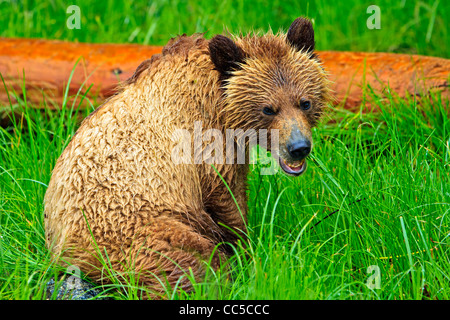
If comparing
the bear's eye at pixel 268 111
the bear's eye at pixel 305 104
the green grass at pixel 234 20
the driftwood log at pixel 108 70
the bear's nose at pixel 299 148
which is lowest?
the bear's nose at pixel 299 148

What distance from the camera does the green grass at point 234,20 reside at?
8.09 metres

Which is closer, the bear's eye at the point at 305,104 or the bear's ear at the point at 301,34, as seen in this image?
the bear's eye at the point at 305,104

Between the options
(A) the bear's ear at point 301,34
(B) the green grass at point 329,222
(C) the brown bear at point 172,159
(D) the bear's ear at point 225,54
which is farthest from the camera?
(A) the bear's ear at point 301,34

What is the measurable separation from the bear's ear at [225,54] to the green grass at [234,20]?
352 centimetres

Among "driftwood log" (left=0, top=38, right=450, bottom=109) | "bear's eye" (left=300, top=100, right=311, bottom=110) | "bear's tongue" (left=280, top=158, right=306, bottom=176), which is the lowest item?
"bear's tongue" (left=280, top=158, right=306, bottom=176)

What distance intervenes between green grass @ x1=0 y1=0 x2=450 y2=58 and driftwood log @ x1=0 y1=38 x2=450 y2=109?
1028 mm

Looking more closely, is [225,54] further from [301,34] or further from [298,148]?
[298,148]

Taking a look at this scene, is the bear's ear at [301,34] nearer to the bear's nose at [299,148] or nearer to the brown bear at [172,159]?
the brown bear at [172,159]

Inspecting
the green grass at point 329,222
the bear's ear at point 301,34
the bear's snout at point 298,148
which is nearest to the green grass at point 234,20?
the green grass at point 329,222

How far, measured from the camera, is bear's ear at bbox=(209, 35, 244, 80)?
4.26 metres

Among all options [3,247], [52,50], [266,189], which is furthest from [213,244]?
[52,50]

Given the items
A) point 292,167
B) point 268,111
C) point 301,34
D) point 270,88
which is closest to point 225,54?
point 270,88

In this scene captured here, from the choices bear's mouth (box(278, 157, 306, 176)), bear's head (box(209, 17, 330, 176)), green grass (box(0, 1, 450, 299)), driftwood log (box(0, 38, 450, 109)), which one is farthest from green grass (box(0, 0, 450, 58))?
bear's mouth (box(278, 157, 306, 176))

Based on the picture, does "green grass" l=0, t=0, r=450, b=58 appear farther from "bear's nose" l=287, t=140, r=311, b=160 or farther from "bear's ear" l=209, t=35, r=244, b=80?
"bear's nose" l=287, t=140, r=311, b=160
